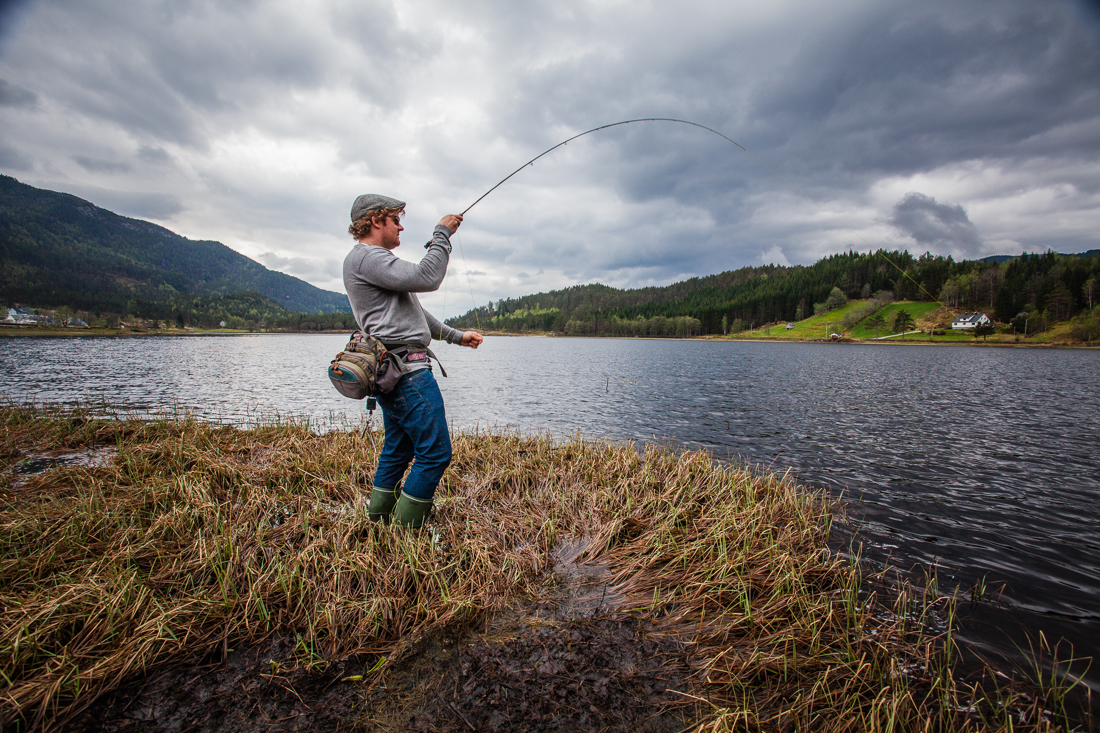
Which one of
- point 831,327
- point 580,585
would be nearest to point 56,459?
point 580,585

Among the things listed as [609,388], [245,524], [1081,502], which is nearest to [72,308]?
[609,388]

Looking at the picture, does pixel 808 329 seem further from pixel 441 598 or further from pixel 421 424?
pixel 441 598

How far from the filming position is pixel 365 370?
341 cm

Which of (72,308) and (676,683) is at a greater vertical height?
(72,308)

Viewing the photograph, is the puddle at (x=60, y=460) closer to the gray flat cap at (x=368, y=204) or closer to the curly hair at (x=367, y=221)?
the curly hair at (x=367, y=221)

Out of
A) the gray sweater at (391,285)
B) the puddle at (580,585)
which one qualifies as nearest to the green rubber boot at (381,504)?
the gray sweater at (391,285)

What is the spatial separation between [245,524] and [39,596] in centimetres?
163

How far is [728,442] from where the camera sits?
12141 millimetres

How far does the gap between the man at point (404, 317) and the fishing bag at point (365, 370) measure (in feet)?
0.36

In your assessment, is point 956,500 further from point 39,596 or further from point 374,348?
point 39,596

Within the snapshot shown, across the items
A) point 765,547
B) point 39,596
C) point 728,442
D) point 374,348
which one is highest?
point 374,348

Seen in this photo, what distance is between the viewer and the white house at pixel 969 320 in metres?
97.7

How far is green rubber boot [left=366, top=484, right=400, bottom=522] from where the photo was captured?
4.18m

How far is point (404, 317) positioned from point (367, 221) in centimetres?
88
